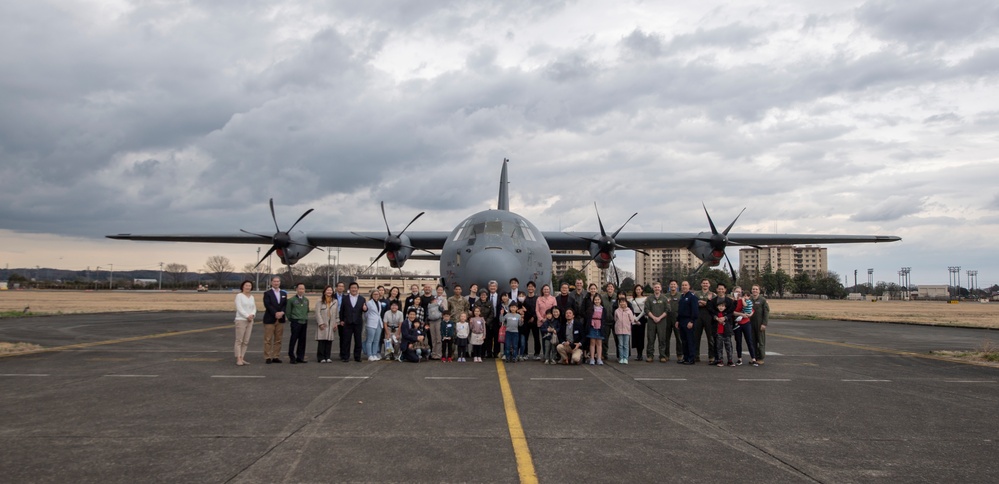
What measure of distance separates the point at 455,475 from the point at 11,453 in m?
3.93

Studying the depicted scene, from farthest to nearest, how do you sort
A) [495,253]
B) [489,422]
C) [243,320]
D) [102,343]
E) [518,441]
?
[102,343] → [495,253] → [243,320] → [489,422] → [518,441]

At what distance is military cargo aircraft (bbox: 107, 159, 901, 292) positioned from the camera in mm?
15109

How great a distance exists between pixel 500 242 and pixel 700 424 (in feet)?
30.0

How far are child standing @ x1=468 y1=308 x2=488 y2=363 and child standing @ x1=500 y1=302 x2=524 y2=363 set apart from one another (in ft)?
1.63

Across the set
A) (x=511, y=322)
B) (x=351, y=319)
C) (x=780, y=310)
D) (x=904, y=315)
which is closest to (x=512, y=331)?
(x=511, y=322)

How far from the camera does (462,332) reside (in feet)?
39.7

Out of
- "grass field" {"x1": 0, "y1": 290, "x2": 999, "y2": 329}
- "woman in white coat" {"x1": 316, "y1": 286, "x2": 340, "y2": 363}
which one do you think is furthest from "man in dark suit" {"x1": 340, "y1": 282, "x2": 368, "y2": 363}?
"grass field" {"x1": 0, "y1": 290, "x2": 999, "y2": 329}

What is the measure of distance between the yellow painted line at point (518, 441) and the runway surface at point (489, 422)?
0.02 m

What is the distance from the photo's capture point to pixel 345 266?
504ft

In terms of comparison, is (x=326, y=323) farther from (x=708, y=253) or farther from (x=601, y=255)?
(x=708, y=253)

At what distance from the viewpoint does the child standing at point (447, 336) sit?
12.1 metres

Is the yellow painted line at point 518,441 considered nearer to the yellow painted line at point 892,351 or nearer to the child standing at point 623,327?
the child standing at point 623,327

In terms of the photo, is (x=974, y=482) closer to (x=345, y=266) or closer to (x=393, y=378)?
(x=393, y=378)

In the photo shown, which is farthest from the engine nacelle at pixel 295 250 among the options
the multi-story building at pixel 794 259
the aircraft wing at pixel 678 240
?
the multi-story building at pixel 794 259
